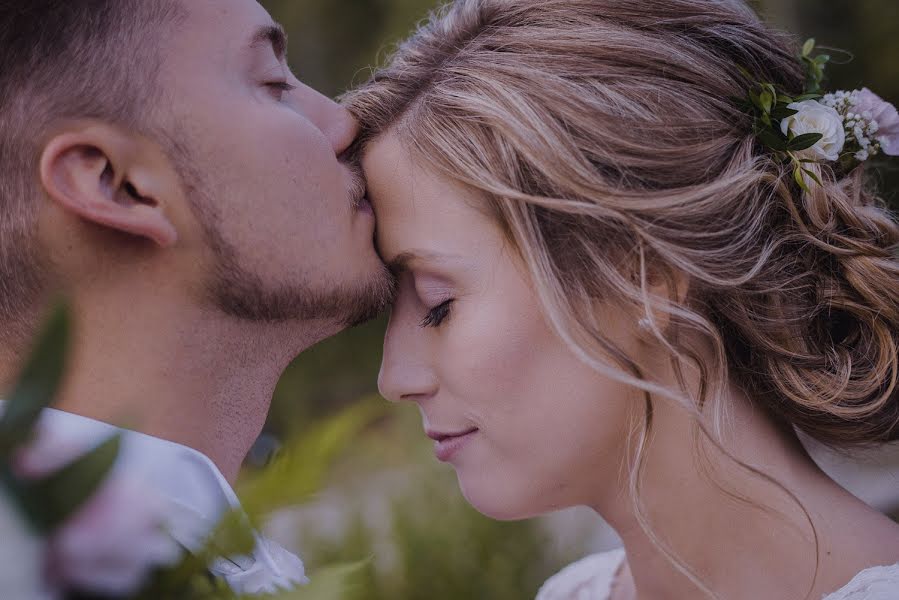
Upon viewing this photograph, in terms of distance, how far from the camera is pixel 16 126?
2.21 metres

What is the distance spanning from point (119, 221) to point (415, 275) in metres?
0.87

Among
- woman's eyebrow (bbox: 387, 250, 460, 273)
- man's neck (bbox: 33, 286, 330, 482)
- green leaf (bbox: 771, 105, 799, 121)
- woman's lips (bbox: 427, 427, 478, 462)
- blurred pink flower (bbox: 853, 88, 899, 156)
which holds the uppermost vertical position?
green leaf (bbox: 771, 105, 799, 121)

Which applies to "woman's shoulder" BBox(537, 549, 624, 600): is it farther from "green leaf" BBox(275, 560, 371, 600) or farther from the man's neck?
"green leaf" BBox(275, 560, 371, 600)

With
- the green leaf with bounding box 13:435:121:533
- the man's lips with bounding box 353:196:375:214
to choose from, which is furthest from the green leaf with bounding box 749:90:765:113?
the green leaf with bounding box 13:435:121:533

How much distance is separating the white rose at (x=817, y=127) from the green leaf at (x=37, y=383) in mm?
2283

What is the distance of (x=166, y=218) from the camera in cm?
229

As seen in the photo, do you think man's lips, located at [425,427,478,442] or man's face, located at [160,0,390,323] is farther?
man's lips, located at [425,427,478,442]

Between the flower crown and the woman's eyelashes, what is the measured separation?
105 cm

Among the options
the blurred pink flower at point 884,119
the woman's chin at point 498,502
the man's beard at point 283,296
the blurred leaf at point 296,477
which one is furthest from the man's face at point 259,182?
the blurred pink flower at point 884,119

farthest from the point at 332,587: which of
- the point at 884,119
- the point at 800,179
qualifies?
the point at 884,119

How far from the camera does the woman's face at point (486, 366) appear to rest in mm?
2498

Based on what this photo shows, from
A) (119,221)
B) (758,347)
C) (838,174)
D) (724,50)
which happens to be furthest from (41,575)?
(838,174)

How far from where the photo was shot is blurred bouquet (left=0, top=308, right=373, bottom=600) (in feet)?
2.86

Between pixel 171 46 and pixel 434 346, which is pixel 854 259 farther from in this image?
pixel 171 46
